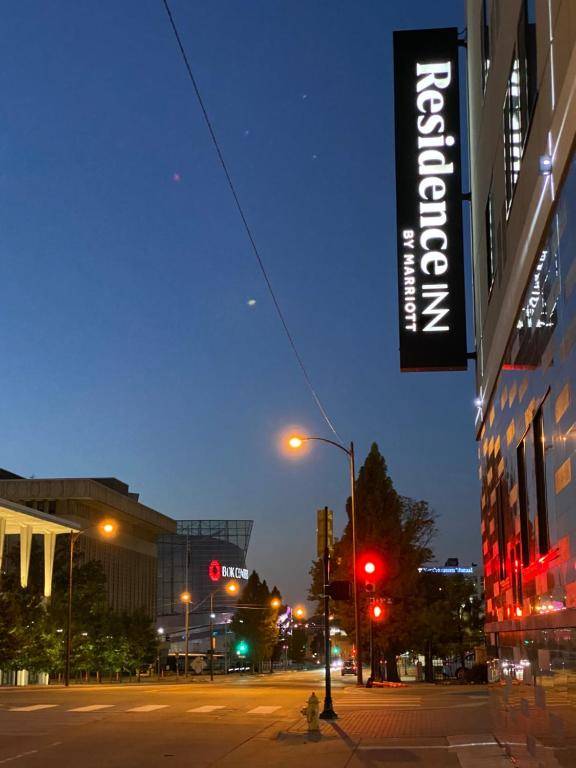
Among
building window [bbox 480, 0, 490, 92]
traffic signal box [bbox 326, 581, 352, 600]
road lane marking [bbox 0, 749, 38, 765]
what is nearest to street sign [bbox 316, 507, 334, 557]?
traffic signal box [bbox 326, 581, 352, 600]

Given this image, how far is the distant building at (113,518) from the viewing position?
98.8m

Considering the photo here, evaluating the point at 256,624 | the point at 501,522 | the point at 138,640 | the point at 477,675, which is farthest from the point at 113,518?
the point at 501,522

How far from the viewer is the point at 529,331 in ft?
37.0

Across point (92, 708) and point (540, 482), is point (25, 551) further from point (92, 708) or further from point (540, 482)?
point (540, 482)

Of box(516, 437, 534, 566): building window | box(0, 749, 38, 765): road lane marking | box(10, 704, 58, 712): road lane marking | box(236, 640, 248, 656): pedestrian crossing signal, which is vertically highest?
box(516, 437, 534, 566): building window

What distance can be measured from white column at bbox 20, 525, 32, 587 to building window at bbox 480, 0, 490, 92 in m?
54.7

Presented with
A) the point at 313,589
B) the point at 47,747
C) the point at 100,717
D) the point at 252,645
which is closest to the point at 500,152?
the point at 47,747

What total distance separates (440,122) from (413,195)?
1.86 metres

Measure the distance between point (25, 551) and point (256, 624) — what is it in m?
45.6

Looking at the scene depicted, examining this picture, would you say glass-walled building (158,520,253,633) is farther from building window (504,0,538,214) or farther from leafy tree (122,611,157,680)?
building window (504,0,538,214)

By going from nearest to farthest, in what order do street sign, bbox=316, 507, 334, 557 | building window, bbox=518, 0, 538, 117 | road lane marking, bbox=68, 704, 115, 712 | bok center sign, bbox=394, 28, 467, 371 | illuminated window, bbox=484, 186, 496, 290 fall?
building window, bbox=518, 0, 538, 117 → illuminated window, bbox=484, 186, 496, 290 → bok center sign, bbox=394, 28, 467, 371 → street sign, bbox=316, 507, 334, 557 → road lane marking, bbox=68, 704, 115, 712

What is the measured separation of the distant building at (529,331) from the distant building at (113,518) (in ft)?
249

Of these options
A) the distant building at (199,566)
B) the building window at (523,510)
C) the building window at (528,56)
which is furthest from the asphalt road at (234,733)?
the distant building at (199,566)

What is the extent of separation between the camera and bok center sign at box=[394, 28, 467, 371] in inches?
941
